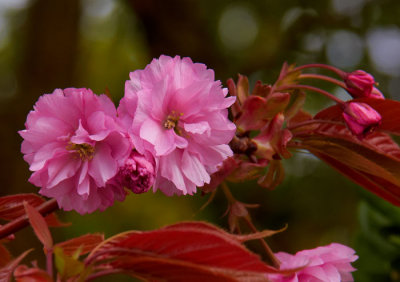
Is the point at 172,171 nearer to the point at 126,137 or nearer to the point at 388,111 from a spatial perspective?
the point at 126,137

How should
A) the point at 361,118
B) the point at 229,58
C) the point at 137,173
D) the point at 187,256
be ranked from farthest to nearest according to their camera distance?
the point at 229,58
the point at 361,118
the point at 137,173
the point at 187,256

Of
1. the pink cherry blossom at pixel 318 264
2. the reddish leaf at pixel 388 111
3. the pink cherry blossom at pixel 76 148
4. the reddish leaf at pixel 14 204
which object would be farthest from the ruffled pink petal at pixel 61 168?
the reddish leaf at pixel 388 111

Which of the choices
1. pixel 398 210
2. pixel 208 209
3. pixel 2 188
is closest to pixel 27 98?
pixel 2 188

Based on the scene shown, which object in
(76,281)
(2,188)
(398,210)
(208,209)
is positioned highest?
(76,281)

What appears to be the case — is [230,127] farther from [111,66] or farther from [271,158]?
[111,66]

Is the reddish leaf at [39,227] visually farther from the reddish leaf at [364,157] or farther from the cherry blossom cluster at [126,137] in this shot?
the reddish leaf at [364,157]

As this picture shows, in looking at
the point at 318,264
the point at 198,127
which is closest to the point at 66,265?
the point at 198,127

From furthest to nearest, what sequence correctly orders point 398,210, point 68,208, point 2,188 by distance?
point 2,188, point 398,210, point 68,208
